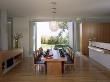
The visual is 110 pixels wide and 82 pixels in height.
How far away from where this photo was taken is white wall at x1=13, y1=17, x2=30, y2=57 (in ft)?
45.0

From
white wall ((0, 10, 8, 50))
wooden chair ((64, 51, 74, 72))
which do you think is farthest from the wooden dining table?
white wall ((0, 10, 8, 50))

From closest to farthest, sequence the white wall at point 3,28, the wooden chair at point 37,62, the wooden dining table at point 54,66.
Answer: the wooden dining table at point 54,66 < the wooden chair at point 37,62 < the white wall at point 3,28

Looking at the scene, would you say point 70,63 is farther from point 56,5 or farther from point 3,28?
point 3,28

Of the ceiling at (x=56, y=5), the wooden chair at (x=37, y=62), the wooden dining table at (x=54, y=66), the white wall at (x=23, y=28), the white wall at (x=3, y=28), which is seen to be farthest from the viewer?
the white wall at (x=23, y=28)

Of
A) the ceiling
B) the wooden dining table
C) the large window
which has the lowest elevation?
the wooden dining table

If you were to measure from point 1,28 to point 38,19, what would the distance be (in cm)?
386

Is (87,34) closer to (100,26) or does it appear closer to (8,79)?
(100,26)

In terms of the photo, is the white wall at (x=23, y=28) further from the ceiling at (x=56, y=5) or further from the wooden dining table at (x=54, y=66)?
the wooden dining table at (x=54, y=66)

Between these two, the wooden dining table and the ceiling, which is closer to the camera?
the wooden dining table

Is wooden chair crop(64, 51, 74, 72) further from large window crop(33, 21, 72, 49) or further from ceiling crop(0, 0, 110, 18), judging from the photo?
large window crop(33, 21, 72, 49)

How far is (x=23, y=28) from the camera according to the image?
1375 centimetres

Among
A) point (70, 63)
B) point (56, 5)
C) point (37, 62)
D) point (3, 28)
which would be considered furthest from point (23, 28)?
point (70, 63)

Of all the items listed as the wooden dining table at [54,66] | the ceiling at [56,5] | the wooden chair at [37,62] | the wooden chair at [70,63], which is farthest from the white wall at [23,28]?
the wooden dining table at [54,66]

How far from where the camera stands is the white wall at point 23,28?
45.0 feet
